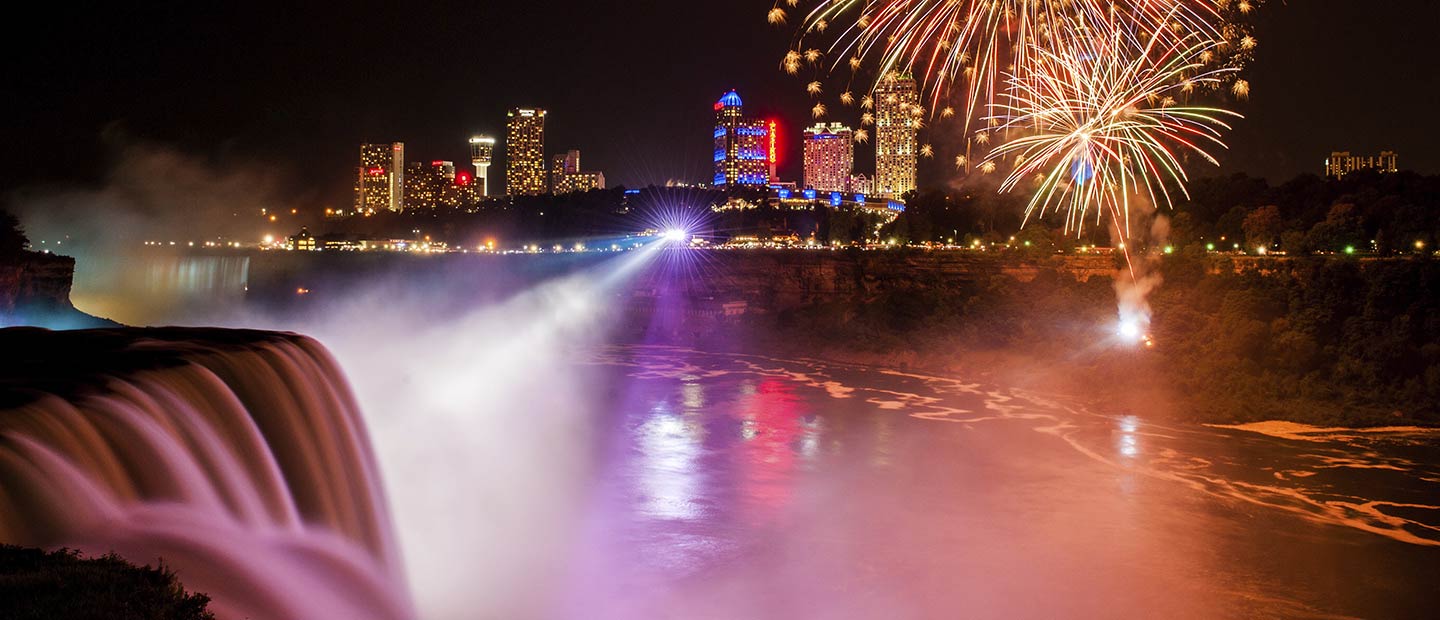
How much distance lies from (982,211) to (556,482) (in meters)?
50.6

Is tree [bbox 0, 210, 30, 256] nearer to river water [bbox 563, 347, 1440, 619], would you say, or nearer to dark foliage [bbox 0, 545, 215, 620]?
river water [bbox 563, 347, 1440, 619]

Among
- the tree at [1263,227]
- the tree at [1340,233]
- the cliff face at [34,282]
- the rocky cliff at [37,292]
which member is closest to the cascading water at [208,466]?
the rocky cliff at [37,292]

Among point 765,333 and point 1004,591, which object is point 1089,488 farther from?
point 765,333

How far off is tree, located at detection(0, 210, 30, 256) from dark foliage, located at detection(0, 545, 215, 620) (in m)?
19.4

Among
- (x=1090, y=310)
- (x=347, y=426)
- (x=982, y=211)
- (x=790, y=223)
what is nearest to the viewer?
(x=347, y=426)

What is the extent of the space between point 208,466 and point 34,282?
663 inches

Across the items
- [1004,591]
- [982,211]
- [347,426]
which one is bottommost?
[1004,591]

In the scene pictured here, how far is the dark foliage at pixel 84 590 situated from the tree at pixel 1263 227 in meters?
46.3

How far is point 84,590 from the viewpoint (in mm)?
5332

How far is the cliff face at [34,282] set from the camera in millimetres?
20625

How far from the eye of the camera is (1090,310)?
3772 cm

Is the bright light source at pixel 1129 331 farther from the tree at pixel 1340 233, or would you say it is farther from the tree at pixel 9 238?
the tree at pixel 9 238

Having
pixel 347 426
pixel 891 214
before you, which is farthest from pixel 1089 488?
pixel 891 214

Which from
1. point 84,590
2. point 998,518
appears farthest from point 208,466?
point 998,518
